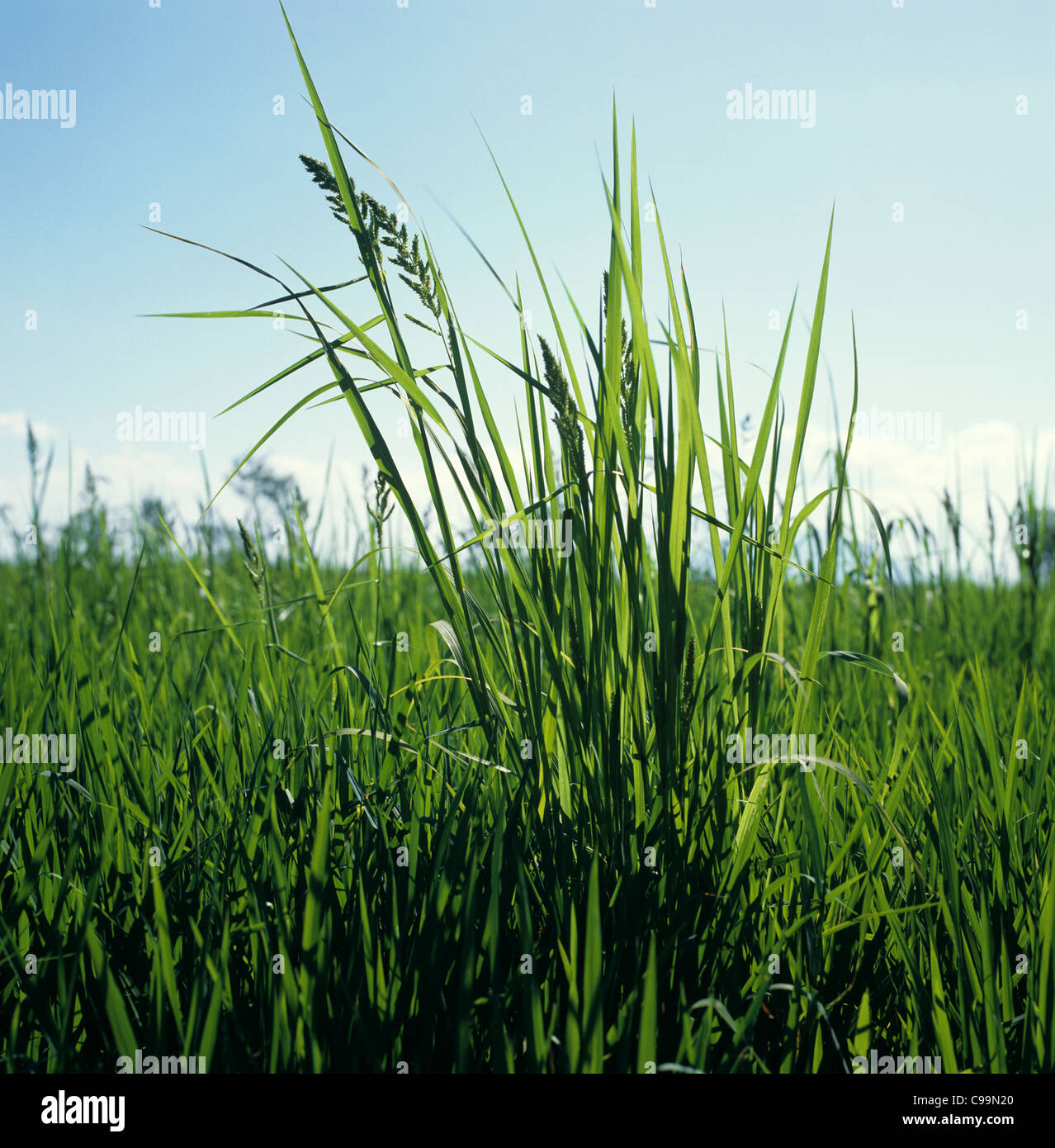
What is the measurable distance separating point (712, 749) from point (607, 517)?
0.40 m

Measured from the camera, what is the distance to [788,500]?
1.16 meters

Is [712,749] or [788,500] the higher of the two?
[788,500]

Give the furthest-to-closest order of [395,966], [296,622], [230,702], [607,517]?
[296,622], [230,702], [607,517], [395,966]

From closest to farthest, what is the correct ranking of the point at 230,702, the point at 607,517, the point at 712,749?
1. the point at 607,517
2. the point at 712,749
3. the point at 230,702

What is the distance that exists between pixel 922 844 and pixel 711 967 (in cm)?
45

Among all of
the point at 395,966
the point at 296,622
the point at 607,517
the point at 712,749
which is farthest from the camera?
the point at 296,622

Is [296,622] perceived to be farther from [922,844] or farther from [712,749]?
[922,844]

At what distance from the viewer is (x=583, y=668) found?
1.03m

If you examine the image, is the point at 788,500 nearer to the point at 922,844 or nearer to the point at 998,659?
the point at 922,844

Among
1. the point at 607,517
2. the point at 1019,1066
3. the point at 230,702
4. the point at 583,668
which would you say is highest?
the point at 607,517

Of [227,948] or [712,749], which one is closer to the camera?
[227,948]

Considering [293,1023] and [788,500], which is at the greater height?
[788,500]
